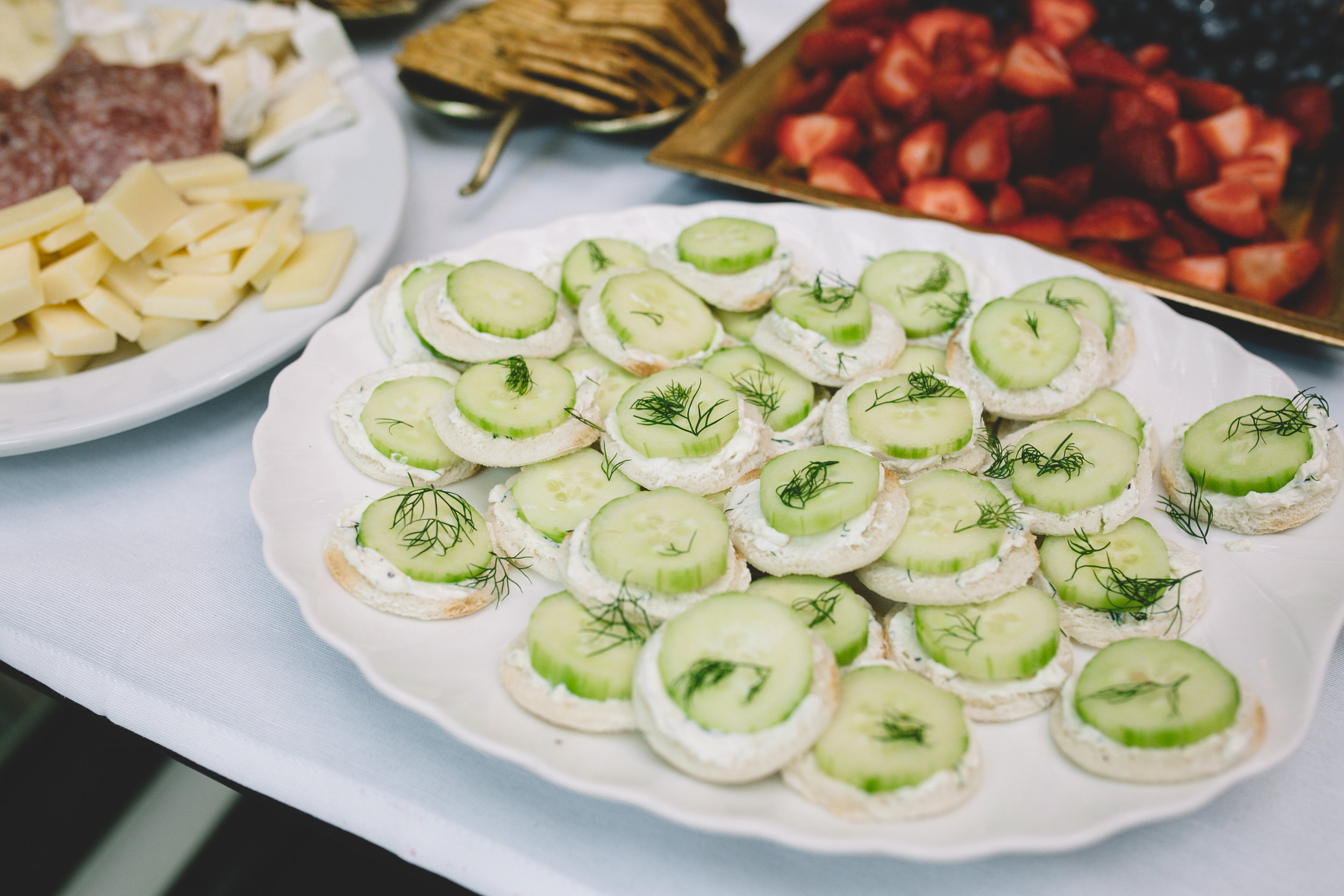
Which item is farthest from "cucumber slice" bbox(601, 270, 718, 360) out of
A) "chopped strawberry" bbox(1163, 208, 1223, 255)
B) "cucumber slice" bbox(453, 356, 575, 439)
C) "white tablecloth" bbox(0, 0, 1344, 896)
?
"chopped strawberry" bbox(1163, 208, 1223, 255)

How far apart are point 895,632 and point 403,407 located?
1.11m

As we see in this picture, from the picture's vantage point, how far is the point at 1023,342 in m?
1.89

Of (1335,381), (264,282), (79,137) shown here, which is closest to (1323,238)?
(1335,381)

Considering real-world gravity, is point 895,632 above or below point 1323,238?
below

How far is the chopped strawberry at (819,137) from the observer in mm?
2895

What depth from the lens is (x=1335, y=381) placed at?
2.27 m

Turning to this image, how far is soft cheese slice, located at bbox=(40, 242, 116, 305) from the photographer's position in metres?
2.14

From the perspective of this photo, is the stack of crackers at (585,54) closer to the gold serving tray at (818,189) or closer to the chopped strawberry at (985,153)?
the gold serving tray at (818,189)

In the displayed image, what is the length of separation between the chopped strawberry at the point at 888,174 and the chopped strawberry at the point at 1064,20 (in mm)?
943

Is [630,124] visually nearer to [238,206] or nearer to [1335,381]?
[238,206]

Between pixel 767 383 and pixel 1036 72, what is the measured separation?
1702mm

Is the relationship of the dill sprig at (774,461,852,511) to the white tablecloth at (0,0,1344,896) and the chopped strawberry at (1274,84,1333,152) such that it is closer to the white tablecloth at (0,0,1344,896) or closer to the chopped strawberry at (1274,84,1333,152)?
the white tablecloth at (0,0,1344,896)

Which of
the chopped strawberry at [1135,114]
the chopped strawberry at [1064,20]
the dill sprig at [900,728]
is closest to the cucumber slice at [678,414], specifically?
the dill sprig at [900,728]

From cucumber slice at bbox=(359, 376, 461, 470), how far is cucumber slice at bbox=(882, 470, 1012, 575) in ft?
3.07
